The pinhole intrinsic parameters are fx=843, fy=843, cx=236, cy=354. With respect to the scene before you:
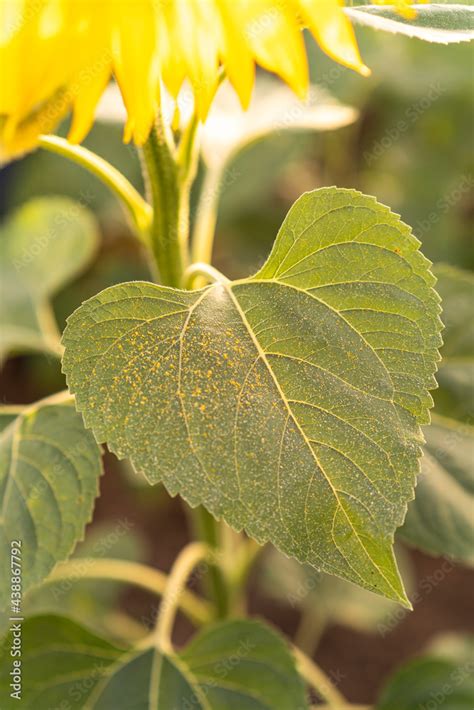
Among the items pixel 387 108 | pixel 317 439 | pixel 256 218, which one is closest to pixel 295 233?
pixel 317 439

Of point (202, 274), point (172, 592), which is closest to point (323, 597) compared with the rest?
point (172, 592)

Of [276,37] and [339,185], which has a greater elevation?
[276,37]

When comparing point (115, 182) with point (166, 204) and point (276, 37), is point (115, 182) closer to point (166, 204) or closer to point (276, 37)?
point (166, 204)

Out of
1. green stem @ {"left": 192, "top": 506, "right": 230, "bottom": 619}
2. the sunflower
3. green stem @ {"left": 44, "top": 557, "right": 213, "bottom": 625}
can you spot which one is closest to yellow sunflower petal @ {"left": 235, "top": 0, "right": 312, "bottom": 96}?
the sunflower

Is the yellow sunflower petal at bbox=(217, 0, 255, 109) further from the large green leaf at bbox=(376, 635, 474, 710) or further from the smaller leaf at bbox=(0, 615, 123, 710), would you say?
the large green leaf at bbox=(376, 635, 474, 710)

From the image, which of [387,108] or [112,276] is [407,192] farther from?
[112,276]
